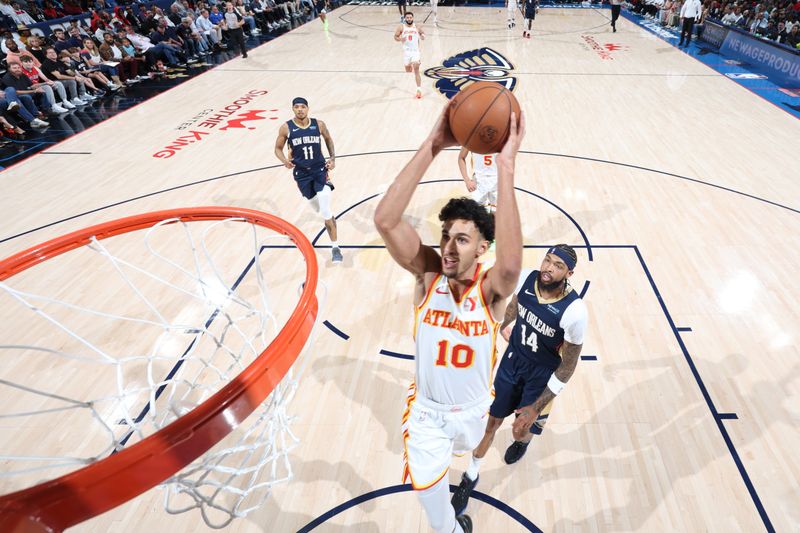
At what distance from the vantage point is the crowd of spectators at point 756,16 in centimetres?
1250

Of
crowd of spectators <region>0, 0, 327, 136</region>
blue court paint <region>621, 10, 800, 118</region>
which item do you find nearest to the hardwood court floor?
blue court paint <region>621, 10, 800, 118</region>

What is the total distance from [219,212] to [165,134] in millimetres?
7912

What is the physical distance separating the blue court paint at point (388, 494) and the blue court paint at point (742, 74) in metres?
10.6

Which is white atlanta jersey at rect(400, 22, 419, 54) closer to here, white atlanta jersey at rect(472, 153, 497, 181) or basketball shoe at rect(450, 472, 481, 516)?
white atlanta jersey at rect(472, 153, 497, 181)

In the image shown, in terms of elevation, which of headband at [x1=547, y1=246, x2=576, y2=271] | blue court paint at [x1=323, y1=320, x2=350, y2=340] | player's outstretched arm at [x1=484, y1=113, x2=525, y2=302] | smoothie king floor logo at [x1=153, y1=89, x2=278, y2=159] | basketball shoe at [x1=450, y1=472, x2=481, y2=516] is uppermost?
player's outstretched arm at [x1=484, y1=113, x2=525, y2=302]

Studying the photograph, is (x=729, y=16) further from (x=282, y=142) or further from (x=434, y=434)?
(x=434, y=434)

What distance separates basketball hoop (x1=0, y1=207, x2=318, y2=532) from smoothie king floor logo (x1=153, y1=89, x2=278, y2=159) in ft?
11.6

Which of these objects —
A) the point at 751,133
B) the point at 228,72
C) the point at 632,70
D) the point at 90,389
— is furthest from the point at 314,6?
the point at 90,389

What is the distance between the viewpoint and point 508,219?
176cm

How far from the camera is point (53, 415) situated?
12.6ft

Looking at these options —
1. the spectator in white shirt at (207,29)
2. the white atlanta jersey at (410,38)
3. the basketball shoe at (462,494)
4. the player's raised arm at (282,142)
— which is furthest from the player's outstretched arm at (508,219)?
the spectator in white shirt at (207,29)

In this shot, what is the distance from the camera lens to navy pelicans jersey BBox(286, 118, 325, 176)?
5199 mm

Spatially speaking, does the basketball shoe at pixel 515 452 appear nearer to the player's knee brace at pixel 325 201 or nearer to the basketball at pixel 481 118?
the basketball at pixel 481 118

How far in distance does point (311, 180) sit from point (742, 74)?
1252cm
